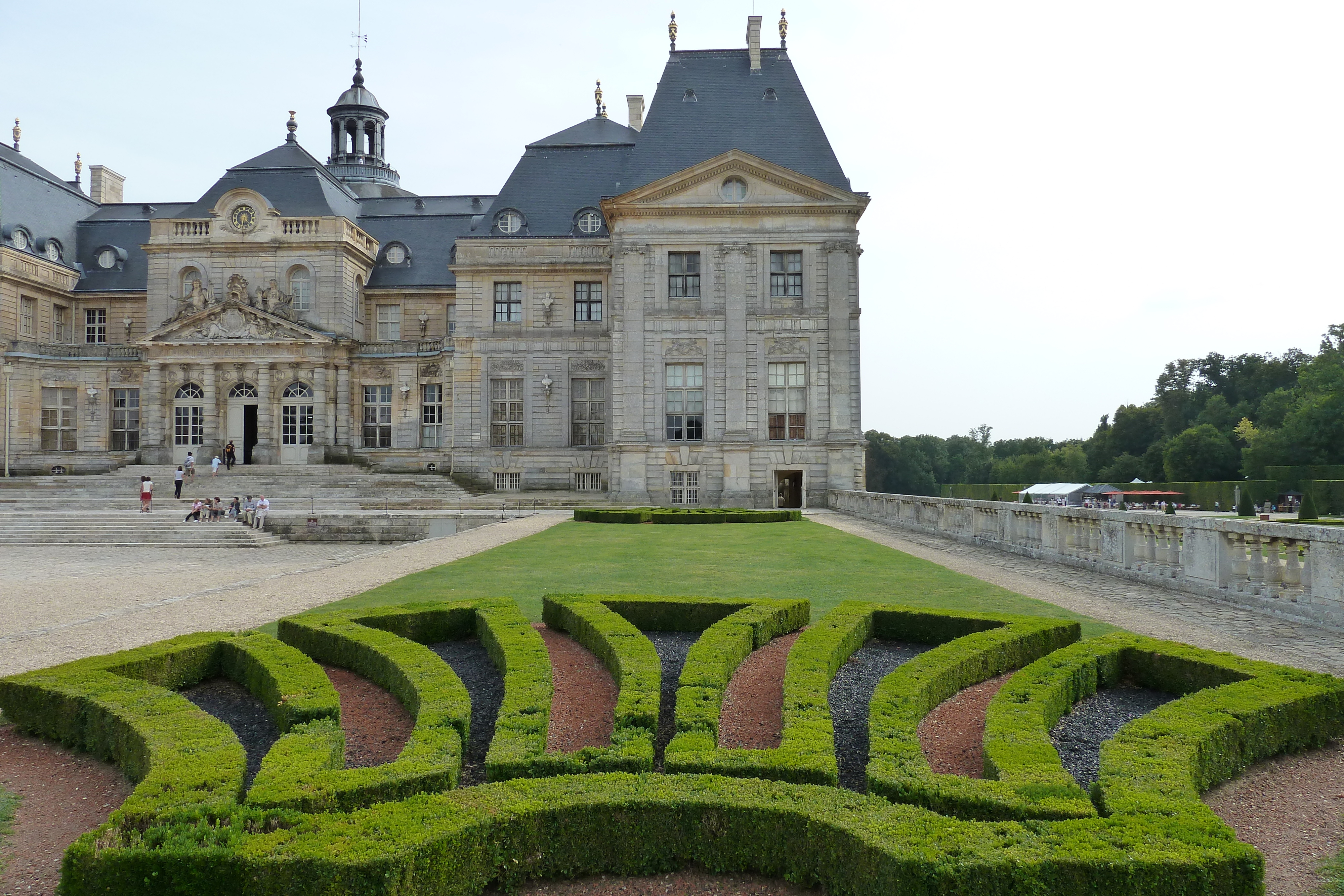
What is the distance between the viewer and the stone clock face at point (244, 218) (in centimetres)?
4466

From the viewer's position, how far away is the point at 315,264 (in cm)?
4466

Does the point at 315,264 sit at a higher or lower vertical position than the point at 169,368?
higher

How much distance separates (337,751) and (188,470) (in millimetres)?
40102

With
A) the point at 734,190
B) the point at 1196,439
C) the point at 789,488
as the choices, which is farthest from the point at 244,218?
the point at 1196,439

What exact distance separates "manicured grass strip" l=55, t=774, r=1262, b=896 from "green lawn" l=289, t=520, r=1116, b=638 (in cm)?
563

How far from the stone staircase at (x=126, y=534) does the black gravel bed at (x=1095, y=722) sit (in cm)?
2302

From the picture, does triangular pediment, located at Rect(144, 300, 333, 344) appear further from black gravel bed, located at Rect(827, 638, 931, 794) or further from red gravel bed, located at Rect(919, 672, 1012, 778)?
red gravel bed, located at Rect(919, 672, 1012, 778)

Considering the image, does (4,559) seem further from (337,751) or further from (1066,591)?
(1066,591)

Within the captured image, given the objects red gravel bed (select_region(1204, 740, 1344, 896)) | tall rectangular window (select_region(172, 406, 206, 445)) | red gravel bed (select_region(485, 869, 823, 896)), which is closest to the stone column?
tall rectangular window (select_region(172, 406, 206, 445))

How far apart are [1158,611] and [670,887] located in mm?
8875

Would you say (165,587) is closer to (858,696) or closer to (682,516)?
(858,696)

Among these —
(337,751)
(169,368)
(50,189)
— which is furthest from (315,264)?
(337,751)

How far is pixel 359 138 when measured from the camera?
195ft

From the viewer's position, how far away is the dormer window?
1694 inches
